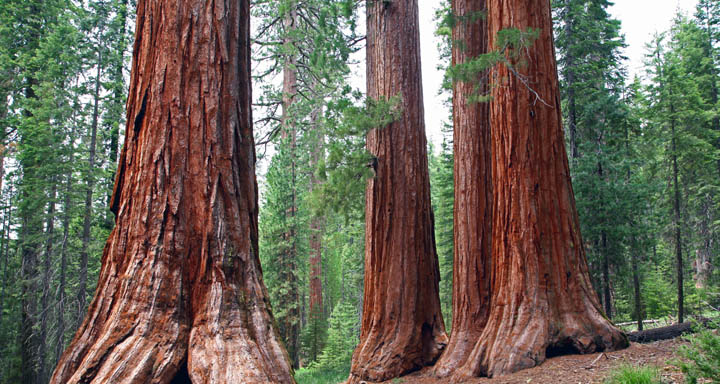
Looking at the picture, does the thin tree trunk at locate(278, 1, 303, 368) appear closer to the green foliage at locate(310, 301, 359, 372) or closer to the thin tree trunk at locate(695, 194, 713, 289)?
the green foliage at locate(310, 301, 359, 372)

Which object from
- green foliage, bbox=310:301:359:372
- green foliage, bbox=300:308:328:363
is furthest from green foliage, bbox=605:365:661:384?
green foliage, bbox=300:308:328:363

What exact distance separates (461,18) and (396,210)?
3.85 metres

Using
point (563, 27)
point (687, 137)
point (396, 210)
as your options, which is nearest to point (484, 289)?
point (396, 210)

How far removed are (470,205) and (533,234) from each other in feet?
6.32

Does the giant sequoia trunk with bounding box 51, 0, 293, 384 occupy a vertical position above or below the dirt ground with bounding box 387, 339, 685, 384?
above

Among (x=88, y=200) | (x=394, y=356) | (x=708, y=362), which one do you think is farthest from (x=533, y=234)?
(x=88, y=200)

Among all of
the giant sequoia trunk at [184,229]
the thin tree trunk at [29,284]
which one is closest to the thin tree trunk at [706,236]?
the giant sequoia trunk at [184,229]

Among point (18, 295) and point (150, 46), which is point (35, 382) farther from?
point (150, 46)

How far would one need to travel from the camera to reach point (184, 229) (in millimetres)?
3463

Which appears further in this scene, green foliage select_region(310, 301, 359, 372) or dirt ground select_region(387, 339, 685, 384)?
green foliage select_region(310, 301, 359, 372)

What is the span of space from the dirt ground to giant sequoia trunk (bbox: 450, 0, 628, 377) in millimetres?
221

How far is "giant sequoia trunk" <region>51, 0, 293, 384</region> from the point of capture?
3.08m

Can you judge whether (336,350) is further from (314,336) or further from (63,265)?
(63,265)

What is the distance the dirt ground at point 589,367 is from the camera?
4756mm
